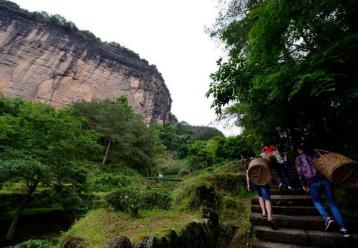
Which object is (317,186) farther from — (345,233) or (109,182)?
(109,182)

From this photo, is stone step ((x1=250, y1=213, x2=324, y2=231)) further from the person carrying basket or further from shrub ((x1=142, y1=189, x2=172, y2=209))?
shrub ((x1=142, y1=189, x2=172, y2=209))

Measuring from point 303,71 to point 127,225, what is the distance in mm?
5057

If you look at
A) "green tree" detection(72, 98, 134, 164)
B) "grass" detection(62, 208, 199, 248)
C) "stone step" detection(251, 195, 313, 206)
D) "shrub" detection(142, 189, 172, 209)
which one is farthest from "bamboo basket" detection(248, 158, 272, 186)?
"green tree" detection(72, 98, 134, 164)

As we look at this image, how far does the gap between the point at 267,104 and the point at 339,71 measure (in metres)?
1.79

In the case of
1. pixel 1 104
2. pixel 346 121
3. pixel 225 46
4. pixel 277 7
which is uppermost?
pixel 1 104

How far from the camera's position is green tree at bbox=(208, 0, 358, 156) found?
386 centimetres

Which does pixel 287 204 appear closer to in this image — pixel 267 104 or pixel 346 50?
pixel 267 104

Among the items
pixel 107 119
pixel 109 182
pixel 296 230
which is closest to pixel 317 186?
pixel 296 230

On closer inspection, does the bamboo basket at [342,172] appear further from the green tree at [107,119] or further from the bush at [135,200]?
the green tree at [107,119]

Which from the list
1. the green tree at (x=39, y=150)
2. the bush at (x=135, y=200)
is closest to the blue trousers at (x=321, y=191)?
the bush at (x=135, y=200)

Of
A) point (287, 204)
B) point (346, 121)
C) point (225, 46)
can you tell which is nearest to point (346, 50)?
point (346, 121)

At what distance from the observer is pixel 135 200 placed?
698 centimetres

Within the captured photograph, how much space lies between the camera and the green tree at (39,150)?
9.74 meters

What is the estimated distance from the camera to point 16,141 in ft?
35.2
